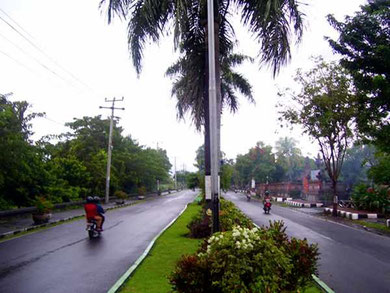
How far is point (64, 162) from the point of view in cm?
3559

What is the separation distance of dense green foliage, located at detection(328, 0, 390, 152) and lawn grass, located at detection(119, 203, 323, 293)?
30.1ft

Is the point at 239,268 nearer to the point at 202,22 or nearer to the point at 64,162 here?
the point at 202,22

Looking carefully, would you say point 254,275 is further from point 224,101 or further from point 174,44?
point 224,101

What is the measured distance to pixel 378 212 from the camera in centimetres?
2603

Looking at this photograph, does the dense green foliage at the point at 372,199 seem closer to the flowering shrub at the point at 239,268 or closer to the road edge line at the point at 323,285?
the road edge line at the point at 323,285

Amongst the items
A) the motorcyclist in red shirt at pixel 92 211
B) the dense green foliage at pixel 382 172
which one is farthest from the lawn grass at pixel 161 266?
the dense green foliage at pixel 382 172

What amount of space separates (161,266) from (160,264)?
0.76 ft

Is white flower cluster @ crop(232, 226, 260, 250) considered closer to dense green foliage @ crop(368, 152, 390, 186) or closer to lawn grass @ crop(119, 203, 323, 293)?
lawn grass @ crop(119, 203, 323, 293)

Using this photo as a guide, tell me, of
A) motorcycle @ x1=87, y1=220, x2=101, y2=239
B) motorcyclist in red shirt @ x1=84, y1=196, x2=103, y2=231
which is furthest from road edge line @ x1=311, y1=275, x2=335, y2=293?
motorcycle @ x1=87, y1=220, x2=101, y2=239

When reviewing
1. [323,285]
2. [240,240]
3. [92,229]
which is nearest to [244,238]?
[240,240]

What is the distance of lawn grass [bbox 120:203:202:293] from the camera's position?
6.77 meters

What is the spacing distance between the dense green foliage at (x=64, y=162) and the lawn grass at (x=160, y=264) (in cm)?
1152

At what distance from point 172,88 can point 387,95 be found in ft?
32.9

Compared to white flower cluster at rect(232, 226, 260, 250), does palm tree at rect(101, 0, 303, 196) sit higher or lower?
higher
